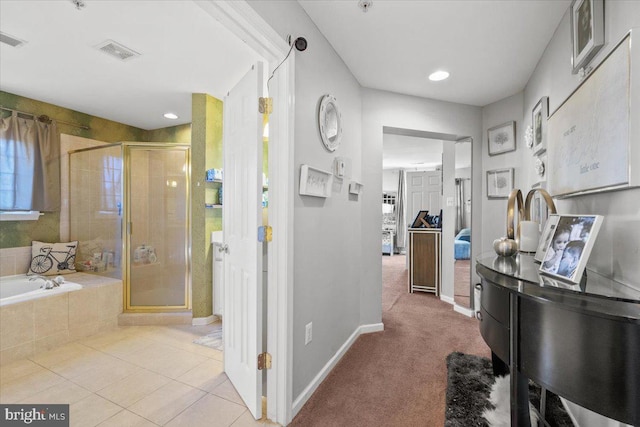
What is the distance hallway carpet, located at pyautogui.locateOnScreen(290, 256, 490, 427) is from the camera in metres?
1.70

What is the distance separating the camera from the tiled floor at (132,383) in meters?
1.73

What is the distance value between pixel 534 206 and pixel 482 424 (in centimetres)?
172

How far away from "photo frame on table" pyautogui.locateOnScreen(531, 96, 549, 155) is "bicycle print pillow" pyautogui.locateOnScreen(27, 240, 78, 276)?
15.9 feet

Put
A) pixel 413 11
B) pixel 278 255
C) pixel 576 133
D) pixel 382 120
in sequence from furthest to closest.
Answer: pixel 382 120 → pixel 413 11 → pixel 278 255 → pixel 576 133

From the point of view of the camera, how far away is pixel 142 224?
11.4ft

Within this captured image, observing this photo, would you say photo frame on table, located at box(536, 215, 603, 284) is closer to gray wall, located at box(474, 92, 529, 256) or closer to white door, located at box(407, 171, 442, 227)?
gray wall, located at box(474, 92, 529, 256)

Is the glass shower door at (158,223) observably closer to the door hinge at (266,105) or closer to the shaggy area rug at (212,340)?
the shaggy area rug at (212,340)

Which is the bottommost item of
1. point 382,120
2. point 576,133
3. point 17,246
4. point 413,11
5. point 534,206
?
point 17,246

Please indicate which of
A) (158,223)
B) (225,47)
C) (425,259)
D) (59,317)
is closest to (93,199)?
(158,223)

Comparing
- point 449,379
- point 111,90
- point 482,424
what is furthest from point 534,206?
point 111,90

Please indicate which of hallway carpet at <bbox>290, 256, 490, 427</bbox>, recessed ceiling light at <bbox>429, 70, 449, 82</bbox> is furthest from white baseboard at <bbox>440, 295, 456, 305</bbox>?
recessed ceiling light at <bbox>429, 70, 449, 82</bbox>

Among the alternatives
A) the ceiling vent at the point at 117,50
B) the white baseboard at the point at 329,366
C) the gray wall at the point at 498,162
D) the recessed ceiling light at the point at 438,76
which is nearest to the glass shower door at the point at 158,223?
the ceiling vent at the point at 117,50

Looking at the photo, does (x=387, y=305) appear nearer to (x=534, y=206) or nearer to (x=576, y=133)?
(x=534, y=206)

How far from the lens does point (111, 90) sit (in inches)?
120
